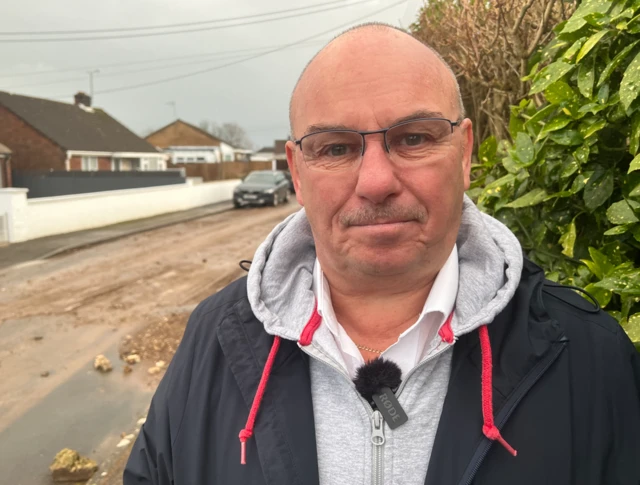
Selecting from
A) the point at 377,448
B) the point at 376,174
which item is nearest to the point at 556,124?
the point at 376,174

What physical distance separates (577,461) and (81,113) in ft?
139

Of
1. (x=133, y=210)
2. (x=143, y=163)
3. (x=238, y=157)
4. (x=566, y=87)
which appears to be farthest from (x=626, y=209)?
(x=238, y=157)

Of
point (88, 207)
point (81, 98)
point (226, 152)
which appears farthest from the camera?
point (226, 152)

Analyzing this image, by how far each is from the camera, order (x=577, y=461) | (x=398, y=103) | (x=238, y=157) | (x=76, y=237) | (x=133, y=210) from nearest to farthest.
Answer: (x=577, y=461), (x=398, y=103), (x=76, y=237), (x=133, y=210), (x=238, y=157)

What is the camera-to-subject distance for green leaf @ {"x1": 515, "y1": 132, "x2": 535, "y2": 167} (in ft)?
6.95

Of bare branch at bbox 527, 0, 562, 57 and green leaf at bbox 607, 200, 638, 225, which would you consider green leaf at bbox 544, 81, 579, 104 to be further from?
bare branch at bbox 527, 0, 562, 57

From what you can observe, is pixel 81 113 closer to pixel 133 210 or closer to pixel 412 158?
pixel 133 210

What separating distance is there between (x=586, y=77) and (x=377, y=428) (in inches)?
56.3

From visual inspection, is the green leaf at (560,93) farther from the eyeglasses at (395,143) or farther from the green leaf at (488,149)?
the green leaf at (488,149)

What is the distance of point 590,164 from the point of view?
197 centimetres

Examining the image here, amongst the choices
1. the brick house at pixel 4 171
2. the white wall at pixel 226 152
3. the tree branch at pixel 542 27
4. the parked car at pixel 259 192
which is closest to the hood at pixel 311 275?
the tree branch at pixel 542 27

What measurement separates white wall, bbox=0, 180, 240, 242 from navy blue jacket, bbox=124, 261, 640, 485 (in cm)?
1318

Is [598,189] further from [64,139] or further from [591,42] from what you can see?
[64,139]

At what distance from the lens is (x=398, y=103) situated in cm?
144
